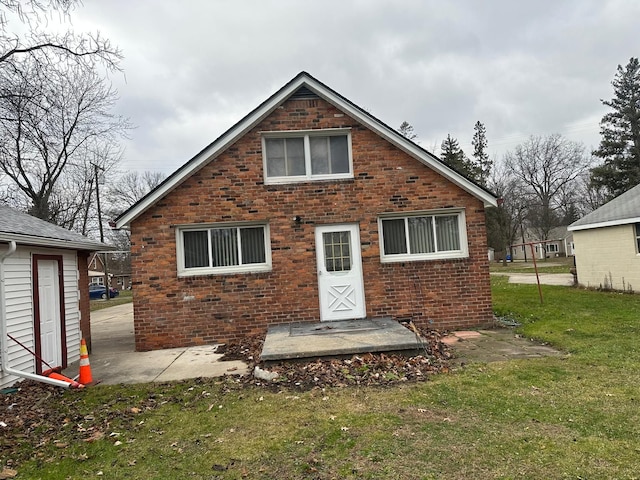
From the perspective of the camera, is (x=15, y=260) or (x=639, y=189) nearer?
(x=15, y=260)

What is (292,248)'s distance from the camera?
30.0ft

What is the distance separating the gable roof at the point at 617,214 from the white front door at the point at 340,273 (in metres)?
11.3

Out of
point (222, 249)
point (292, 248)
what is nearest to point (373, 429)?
point (292, 248)

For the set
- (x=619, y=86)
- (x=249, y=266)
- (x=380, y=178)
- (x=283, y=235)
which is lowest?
(x=249, y=266)

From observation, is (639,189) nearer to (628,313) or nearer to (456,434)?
(628,313)

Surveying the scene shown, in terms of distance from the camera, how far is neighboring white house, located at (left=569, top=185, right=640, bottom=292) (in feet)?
47.6

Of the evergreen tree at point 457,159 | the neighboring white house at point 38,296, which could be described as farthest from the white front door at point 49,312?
the evergreen tree at point 457,159

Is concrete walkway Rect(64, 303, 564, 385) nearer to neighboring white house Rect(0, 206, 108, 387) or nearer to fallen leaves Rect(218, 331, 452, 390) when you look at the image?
fallen leaves Rect(218, 331, 452, 390)

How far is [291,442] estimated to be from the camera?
399 centimetres

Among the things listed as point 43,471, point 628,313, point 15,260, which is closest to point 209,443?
point 43,471

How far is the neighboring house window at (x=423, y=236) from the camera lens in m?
9.47

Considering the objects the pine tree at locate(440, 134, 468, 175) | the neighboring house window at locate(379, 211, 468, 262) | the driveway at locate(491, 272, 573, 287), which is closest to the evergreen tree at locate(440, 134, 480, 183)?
the pine tree at locate(440, 134, 468, 175)

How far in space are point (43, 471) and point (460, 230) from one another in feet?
28.0

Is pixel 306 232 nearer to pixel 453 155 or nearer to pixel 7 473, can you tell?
pixel 7 473
